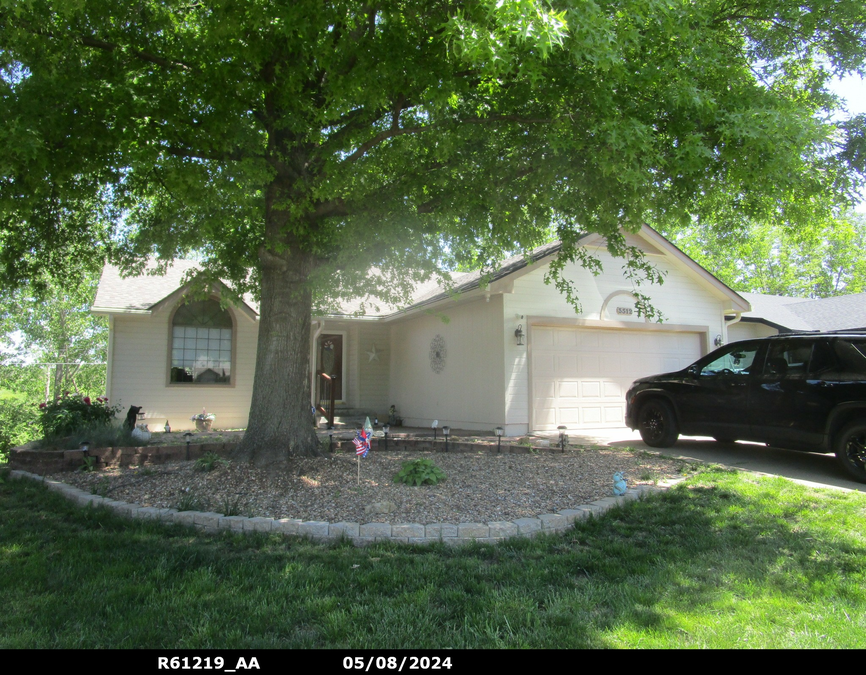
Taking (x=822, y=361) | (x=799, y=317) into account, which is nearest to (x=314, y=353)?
(x=822, y=361)

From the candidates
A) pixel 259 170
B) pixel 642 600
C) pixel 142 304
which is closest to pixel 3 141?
pixel 259 170

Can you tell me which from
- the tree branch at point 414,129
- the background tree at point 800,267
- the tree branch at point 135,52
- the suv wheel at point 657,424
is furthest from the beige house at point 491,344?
A: the background tree at point 800,267

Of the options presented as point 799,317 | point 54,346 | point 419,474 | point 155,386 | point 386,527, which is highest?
point 799,317

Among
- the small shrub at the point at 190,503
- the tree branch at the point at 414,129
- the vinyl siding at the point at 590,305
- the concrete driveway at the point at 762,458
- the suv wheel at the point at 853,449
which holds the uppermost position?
the tree branch at the point at 414,129

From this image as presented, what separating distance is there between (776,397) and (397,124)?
5987 millimetres

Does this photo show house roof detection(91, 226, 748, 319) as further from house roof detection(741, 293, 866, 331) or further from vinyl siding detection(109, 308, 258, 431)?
house roof detection(741, 293, 866, 331)

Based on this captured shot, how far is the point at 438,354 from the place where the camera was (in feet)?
43.3

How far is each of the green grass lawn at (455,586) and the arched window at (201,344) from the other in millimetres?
8334

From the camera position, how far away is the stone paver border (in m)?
4.40

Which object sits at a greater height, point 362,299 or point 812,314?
point 812,314

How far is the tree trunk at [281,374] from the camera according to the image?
649 cm
